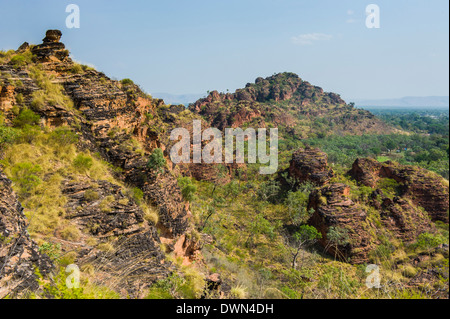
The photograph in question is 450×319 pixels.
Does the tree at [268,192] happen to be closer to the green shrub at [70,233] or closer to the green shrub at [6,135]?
the green shrub at [70,233]

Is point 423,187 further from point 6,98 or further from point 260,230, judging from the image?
point 6,98

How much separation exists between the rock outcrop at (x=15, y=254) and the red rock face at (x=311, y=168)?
37.9m

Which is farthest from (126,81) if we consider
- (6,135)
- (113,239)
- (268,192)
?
(268,192)

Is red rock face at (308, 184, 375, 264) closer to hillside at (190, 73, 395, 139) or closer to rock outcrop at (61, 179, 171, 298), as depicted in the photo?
rock outcrop at (61, 179, 171, 298)

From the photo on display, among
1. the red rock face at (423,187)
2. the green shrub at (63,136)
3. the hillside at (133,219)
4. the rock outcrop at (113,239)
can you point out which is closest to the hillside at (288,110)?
the red rock face at (423,187)

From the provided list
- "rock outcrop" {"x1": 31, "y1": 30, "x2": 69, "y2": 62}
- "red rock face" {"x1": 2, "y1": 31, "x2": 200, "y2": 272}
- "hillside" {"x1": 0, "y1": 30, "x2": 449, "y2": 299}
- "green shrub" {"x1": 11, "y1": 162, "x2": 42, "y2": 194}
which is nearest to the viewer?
"hillside" {"x1": 0, "y1": 30, "x2": 449, "y2": 299}

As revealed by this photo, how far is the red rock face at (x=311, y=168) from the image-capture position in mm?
38438

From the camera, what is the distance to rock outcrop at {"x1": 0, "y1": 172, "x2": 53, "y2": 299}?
439cm

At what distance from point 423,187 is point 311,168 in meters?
15.2

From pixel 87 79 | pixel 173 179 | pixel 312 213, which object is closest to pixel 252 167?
pixel 312 213

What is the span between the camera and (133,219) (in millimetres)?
9320

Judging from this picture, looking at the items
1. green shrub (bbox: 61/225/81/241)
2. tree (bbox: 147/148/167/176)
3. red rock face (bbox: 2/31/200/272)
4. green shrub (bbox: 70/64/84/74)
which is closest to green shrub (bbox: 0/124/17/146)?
red rock face (bbox: 2/31/200/272)

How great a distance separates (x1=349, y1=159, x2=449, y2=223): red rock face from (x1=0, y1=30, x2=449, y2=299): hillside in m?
0.17
